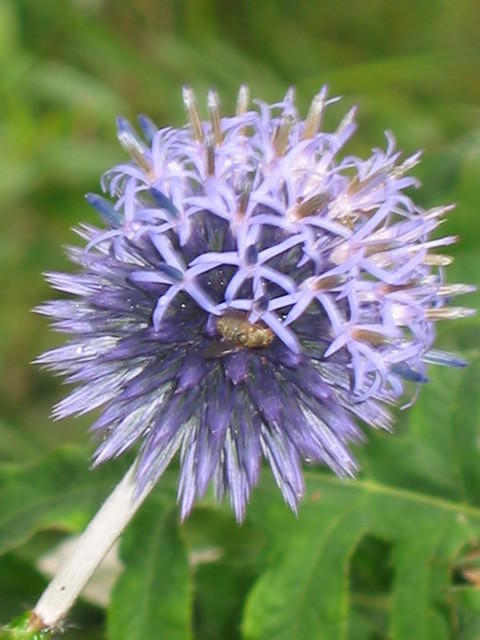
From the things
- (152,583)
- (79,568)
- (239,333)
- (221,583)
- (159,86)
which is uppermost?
(159,86)

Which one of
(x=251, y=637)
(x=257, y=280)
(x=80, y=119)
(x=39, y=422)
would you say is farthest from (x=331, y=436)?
(x=80, y=119)

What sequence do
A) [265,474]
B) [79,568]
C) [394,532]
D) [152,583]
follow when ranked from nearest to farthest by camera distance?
[79,568] → [152,583] → [394,532] → [265,474]

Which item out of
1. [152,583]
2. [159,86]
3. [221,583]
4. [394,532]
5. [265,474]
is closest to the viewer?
[152,583]

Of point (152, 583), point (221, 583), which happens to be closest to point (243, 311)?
point (152, 583)

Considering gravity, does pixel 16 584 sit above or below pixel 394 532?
above

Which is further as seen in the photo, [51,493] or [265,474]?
[265,474]

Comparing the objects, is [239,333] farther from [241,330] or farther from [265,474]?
[265,474]
